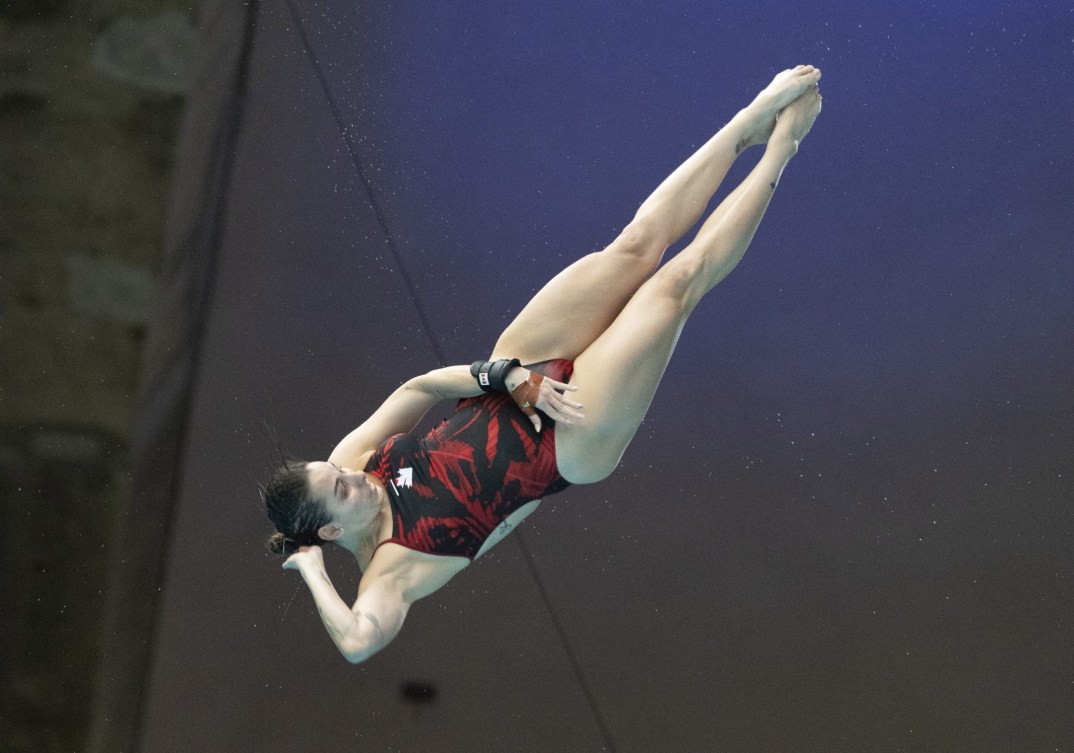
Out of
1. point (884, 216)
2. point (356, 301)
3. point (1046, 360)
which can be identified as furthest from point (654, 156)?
point (1046, 360)

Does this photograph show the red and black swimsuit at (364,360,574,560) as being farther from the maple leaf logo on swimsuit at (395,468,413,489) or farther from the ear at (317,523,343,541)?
the ear at (317,523,343,541)

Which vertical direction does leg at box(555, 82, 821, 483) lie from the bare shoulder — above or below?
above

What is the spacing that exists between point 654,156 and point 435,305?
39.6 inches

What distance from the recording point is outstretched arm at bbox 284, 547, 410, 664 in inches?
101

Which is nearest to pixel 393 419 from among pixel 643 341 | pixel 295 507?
pixel 295 507

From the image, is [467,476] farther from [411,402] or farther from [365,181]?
[365,181]

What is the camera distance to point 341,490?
273 cm

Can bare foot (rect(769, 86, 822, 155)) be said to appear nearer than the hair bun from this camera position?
No

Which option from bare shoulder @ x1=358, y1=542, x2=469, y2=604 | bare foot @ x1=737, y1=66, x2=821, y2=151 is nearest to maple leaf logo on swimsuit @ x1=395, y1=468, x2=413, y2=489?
bare shoulder @ x1=358, y1=542, x2=469, y2=604

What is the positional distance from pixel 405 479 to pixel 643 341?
655mm

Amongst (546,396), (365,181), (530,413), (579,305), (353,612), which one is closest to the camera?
(353,612)

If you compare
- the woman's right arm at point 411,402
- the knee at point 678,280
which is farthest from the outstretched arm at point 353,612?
the knee at point 678,280

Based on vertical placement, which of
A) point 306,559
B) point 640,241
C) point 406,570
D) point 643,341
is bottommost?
point 406,570

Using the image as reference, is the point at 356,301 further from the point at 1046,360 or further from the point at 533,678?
the point at 1046,360
